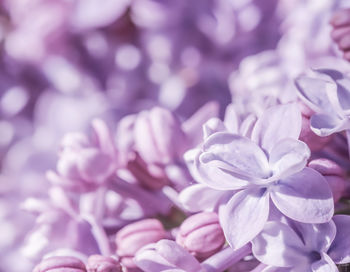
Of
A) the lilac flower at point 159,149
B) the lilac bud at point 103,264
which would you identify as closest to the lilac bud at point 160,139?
the lilac flower at point 159,149

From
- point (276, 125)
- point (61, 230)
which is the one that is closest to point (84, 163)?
point (61, 230)

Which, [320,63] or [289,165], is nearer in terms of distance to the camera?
[289,165]

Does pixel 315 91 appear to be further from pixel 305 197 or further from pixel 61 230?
pixel 61 230

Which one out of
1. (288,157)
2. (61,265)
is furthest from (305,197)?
(61,265)

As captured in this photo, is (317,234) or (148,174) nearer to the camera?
(317,234)

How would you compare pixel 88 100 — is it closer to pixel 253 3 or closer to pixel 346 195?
pixel 253 3

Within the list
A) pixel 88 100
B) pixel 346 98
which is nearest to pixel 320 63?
pixel 346 98
